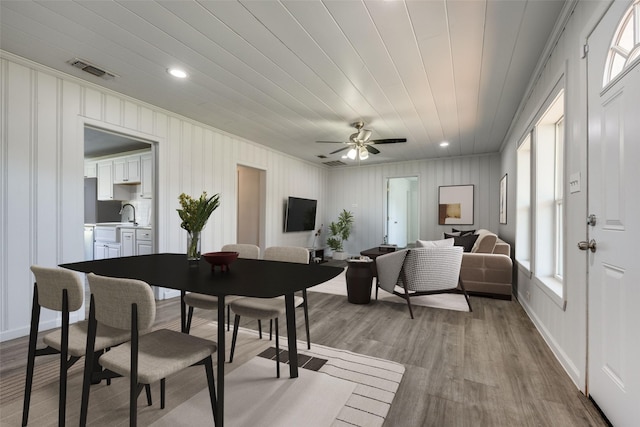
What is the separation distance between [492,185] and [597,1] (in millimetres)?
5103

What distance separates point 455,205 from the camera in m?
6.48

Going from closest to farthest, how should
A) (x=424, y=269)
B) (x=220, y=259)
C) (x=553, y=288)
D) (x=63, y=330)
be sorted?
(x=63, y=330)
(x=220, y=259)
(x=553, y=288)
(x=424, y=269)

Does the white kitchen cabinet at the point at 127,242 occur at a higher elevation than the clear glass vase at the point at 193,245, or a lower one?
lower

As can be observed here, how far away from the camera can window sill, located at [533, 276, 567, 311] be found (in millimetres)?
2099

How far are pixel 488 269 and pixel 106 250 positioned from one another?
20.6ft

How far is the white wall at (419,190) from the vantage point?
6199mm

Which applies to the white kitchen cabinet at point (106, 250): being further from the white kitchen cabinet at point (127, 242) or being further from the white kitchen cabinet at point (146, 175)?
the white kitchen cabinet at point (146, 175)

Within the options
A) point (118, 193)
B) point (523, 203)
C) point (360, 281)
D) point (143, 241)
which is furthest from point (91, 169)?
point (523, 203)

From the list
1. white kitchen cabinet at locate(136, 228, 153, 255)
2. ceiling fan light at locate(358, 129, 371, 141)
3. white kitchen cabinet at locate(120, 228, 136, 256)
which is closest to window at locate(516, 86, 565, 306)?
ceiling fan light at locate(358, 129, 371, 141)

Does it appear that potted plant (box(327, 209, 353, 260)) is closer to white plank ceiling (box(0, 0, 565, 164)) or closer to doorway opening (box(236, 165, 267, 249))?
doorway opening (box(236, 165, 267, 249))

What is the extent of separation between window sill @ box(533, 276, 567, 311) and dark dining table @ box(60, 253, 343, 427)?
1738 mm

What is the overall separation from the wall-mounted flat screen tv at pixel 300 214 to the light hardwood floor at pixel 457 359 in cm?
301

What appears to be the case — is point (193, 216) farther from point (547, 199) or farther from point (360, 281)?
point (547, 199)

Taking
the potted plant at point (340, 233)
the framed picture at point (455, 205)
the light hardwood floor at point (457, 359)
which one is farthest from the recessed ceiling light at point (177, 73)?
the framed picture at point (455, 205)
